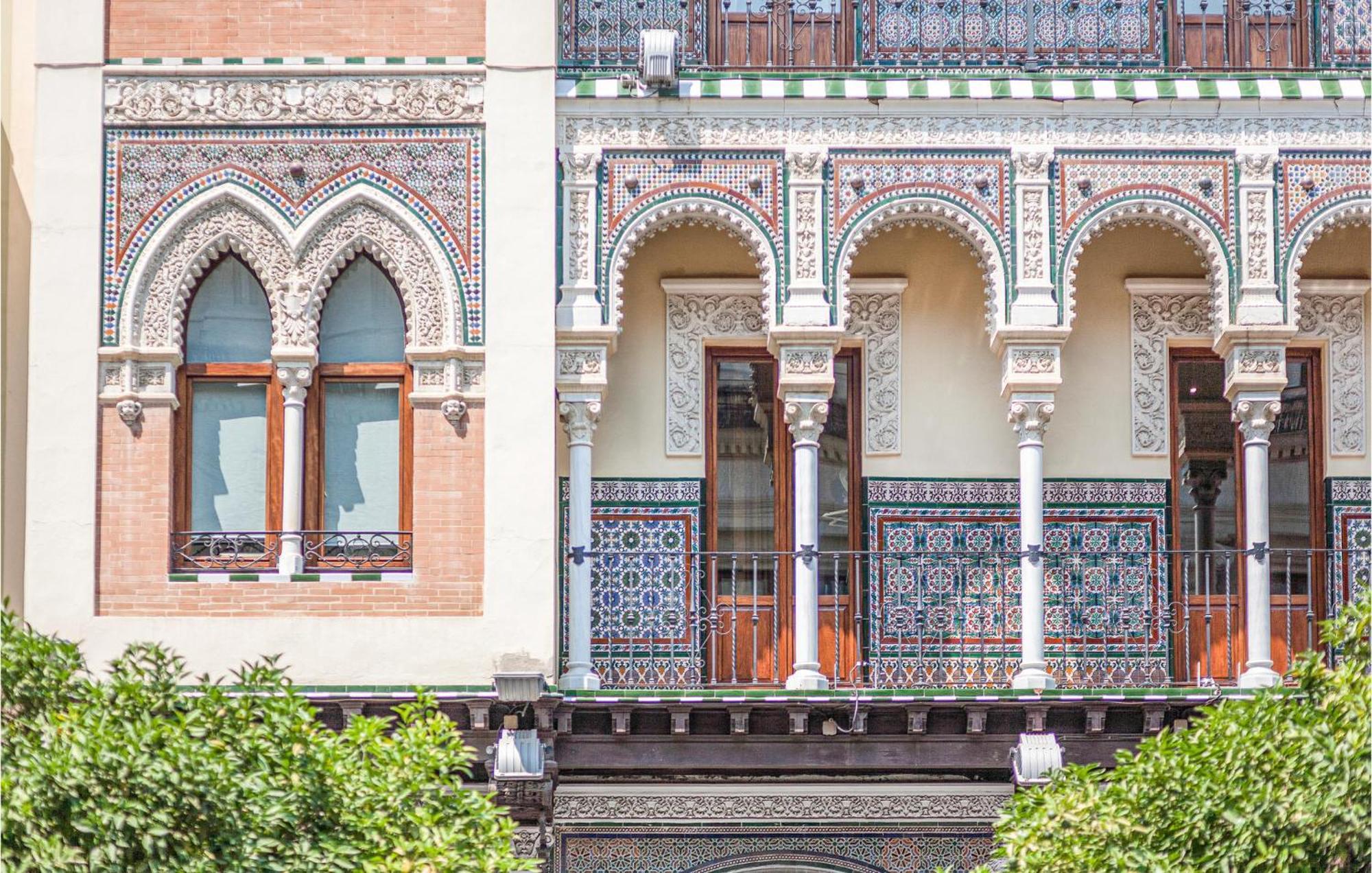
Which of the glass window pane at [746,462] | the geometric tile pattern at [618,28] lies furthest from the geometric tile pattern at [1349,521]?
the geometric tile pattern at [618,28]

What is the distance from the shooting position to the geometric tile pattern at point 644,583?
15.9m

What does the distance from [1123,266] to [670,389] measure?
9.67 feet

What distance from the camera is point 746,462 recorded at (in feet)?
54.4

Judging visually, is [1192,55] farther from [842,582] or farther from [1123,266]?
[842,582]

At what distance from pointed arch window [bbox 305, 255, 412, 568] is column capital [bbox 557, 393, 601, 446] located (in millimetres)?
931

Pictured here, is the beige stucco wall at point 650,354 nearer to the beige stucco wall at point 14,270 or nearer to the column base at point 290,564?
the column base at point 290,564

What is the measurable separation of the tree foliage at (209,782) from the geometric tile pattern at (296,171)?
352 centimetres

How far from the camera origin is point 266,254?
15.8 metres

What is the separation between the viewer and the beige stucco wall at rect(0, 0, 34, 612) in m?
15.7

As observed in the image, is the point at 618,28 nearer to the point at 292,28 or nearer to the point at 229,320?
the point at 292,28

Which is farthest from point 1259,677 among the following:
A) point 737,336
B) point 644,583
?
point 737,336

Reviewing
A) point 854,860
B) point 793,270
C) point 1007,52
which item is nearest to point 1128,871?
point 854,860

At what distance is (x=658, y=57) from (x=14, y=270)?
4106 mm

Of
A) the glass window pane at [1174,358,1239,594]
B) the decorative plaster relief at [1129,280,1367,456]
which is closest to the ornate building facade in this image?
the glass window pane at [1174,358,1239,594]
